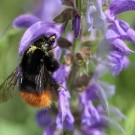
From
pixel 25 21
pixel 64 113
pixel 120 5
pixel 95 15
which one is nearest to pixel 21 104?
pixel 25 21

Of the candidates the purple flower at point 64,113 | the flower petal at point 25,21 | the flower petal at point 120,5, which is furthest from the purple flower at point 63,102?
the flower petal at point 120,5

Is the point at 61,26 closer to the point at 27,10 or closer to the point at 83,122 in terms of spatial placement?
the point at 83,122

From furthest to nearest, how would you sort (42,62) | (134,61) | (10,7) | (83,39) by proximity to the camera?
(10,7), (134,61), (83,39), (42,62)

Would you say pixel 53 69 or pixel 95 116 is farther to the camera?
pixel 95 116

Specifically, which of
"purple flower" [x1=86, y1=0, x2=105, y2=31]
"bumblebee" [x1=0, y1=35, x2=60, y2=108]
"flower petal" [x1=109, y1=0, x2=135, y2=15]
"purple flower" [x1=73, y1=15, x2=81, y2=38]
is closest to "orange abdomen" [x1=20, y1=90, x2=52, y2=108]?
"bumblebee" [x1=0, y1=35, x2=60, y2=108]

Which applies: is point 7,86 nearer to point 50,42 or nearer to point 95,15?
point 50,42

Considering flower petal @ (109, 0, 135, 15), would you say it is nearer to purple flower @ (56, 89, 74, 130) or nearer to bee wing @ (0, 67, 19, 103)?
purple flower @ (56, 89, 74, 130)

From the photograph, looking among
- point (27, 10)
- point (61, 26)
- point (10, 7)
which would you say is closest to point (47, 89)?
point (61, 26)
